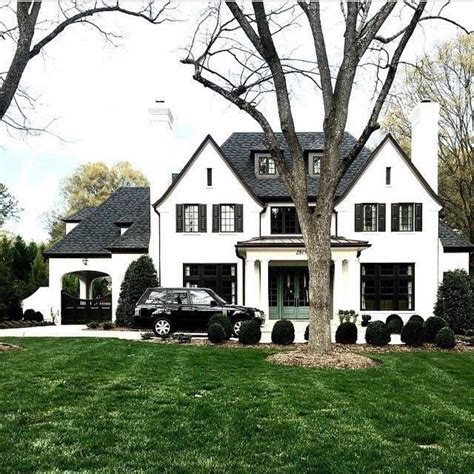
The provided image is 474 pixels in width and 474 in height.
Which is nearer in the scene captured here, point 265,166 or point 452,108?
point 265,166

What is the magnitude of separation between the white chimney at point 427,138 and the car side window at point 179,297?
12.3 meters

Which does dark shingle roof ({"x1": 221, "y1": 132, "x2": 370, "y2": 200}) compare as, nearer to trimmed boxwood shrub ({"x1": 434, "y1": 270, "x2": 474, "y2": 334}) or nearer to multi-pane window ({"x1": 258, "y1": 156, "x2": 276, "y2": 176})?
multi-pane window ({"x1": 258, "y1": 156, "x2": 276, "y2": 176})

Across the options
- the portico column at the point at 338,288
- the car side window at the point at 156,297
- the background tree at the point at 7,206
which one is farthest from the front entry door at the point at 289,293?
the background tree at the point at 7,206

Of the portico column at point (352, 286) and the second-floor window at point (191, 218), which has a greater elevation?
the second-floor window at point (191, 218)

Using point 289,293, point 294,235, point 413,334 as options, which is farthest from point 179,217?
point 413,334

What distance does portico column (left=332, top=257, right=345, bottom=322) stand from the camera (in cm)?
2248

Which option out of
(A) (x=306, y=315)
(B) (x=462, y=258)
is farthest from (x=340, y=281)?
(B) (x=462, y=258)

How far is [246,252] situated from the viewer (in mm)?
22516

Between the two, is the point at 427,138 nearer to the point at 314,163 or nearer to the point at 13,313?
the point at 314,163

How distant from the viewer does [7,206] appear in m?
38.7

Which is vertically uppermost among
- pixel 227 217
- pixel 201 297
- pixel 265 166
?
pixel 265 166

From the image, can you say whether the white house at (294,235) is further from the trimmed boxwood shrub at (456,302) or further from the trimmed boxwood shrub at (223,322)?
the trimmed boxwood shrub at (223,322)

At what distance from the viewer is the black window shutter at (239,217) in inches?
943

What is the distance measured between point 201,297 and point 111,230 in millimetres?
11099
